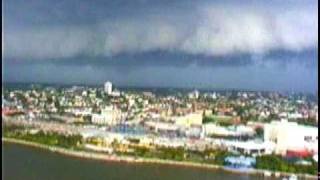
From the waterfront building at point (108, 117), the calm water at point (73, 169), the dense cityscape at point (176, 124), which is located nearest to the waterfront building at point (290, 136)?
the dense cityscape at point (176, 124)

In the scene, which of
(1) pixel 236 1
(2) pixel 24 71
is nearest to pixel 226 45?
(1) pixel 236 1

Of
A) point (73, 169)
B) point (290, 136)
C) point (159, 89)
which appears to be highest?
point (159, 89)

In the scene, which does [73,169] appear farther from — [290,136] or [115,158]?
[290,136]

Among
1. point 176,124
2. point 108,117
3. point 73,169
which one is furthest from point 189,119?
point 73,169

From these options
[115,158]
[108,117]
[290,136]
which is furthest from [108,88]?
[290,136]

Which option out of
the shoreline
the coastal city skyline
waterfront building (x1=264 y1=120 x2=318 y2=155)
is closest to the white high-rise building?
the coastal city skyline

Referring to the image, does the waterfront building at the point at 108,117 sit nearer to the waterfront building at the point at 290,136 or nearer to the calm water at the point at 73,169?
the calm water at the point at 73,169

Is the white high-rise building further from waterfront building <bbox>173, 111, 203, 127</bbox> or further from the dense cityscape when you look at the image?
waterfront building <bbox>173, 111, 203, 127</bbox>

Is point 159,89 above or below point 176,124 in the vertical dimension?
above
